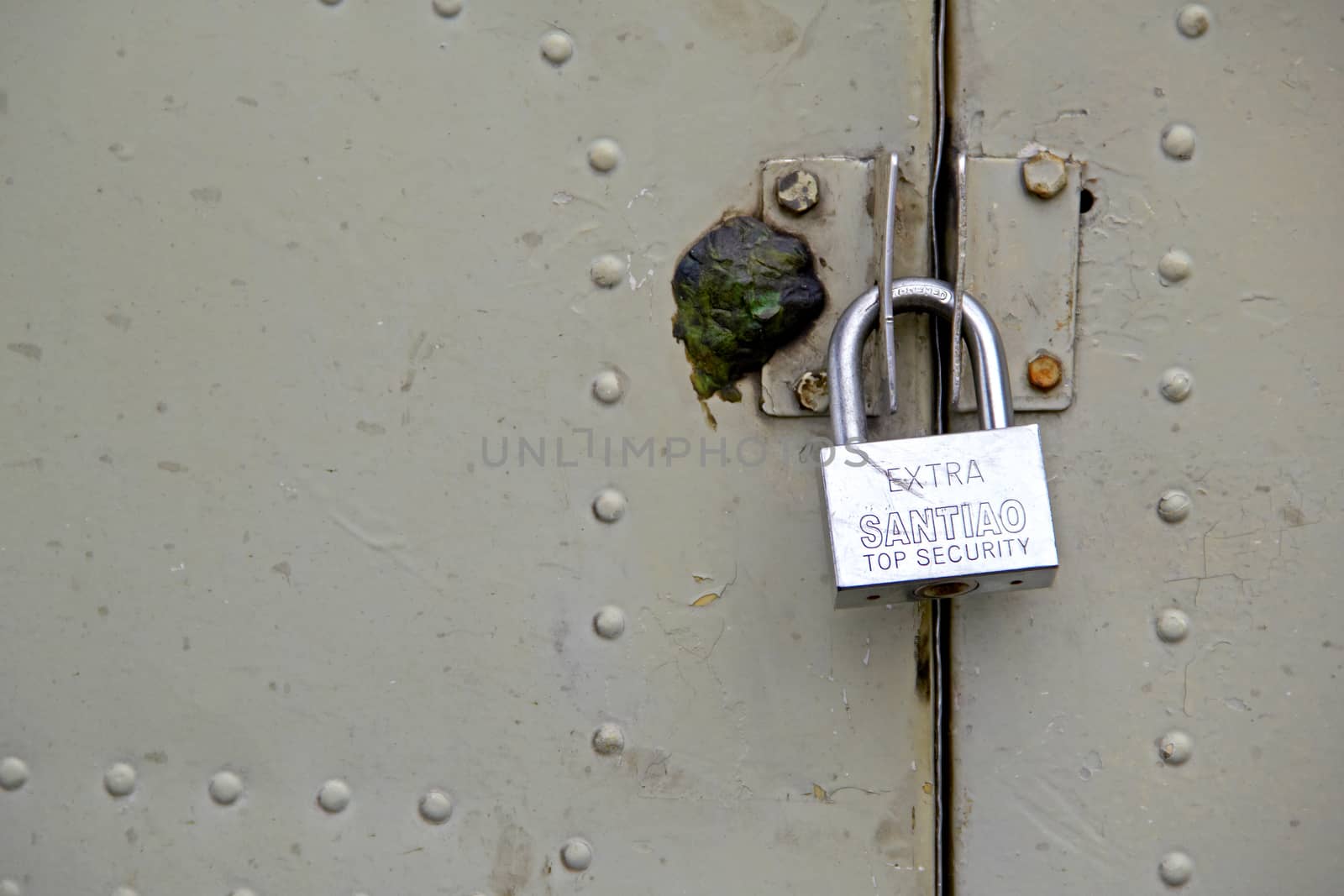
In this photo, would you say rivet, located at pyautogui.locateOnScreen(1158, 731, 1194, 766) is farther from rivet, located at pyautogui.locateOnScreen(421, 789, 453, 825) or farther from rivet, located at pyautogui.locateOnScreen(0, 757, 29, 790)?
rivet, located at pyautogui.locateOnScreen(0, 757, 29, 790)

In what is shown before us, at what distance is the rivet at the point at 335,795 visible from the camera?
729 millimetres

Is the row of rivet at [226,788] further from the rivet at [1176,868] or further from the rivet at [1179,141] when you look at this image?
the rivet at [1179,141]

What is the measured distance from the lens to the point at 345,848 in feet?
2.41

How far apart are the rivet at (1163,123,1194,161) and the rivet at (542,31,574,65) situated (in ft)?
1.42

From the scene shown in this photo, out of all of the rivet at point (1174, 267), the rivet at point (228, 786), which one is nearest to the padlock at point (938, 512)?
the rivet at point (1174, 267)

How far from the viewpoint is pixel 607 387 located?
72 centimetres

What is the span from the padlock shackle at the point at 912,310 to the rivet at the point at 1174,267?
6.3 inches

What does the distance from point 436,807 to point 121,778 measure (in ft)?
0.78

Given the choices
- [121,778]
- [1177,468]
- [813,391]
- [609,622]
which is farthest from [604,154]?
[121,778]

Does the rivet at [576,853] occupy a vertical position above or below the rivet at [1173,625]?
below

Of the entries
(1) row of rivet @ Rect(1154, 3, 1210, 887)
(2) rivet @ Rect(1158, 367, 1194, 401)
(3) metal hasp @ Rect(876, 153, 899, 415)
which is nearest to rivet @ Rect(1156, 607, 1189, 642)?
(1) row of rivet @ Rect(1154, 3, 1210, 887)

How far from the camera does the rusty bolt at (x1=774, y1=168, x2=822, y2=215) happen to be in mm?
698

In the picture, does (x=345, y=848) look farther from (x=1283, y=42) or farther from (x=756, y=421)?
(x=1283, y=42)

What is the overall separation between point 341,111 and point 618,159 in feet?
0.68
